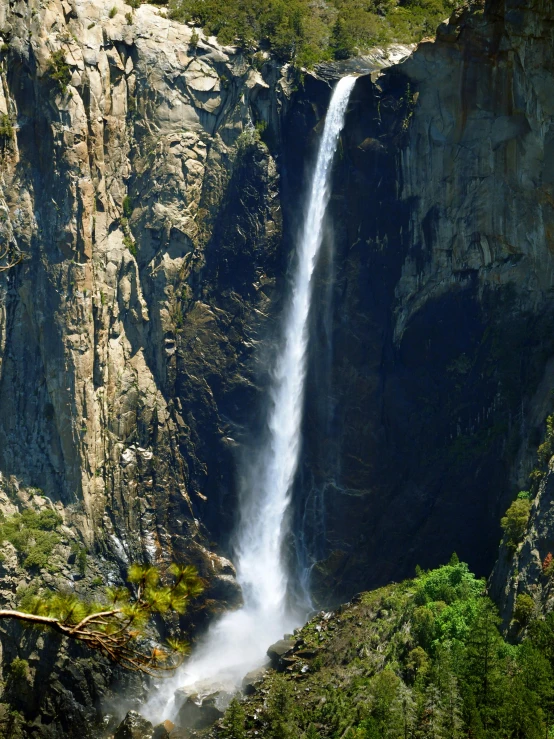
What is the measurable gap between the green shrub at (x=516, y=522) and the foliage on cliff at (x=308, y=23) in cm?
2539

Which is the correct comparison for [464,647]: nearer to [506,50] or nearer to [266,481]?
[266,481]

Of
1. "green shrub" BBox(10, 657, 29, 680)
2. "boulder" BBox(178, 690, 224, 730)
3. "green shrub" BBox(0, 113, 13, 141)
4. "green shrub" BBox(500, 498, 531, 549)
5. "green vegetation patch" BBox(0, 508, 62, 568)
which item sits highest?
"green shrub" BBox(0, 113, 13, 141)

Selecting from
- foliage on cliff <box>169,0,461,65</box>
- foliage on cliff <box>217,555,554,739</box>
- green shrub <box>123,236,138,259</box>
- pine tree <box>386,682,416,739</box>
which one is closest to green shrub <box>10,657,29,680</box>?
foliage on cliff <box>217,555,554,739</box>

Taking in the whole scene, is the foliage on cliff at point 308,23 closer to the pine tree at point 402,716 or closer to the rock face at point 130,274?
the rock face at point 130,274

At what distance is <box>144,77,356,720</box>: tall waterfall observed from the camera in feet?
148

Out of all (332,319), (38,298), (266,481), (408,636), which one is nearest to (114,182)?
(38,298)

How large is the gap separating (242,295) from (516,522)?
62.3ft

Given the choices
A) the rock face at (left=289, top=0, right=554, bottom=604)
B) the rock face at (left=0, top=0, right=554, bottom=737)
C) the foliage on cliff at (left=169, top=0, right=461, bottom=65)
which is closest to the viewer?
the rock face at (left=289, top=0, right=554, bottom=604)

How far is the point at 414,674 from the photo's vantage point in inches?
1316

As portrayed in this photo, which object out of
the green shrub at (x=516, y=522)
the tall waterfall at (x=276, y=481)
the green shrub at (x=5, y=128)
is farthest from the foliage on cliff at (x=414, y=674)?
the green shrub at (x=5, y=128)

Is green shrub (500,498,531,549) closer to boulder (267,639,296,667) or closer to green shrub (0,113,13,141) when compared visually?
boulder (267,639,296,667)

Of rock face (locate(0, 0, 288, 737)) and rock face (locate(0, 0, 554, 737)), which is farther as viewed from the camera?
rock face (locate(0, 0, 288, 737))

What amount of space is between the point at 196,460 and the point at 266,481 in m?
3.47

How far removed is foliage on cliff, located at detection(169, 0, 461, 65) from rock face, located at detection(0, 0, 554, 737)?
1.41 m
